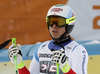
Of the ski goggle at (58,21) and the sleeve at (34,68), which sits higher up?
the ski goggle at (58,21)

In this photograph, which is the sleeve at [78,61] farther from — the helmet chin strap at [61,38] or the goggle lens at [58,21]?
the goggle lens at [58,21]

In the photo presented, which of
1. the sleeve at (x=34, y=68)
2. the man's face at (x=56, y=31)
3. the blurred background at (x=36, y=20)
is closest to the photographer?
the man's face at (x=56, y=31)

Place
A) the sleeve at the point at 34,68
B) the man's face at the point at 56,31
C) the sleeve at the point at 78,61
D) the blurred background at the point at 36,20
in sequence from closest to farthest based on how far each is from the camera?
the sleeve at the point at 78,61, the man's face at the point at 56,31, the sleeve at the point at 34,68, the blurred background at the point at 36,20

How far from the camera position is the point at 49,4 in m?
6.04

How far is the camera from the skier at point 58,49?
3168 mm

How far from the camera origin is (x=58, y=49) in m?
3.43

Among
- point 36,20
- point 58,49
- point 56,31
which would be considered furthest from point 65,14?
point 36,20

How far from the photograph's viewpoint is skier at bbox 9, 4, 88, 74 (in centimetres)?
317

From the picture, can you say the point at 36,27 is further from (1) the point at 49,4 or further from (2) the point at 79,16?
(2) the point at 79,16

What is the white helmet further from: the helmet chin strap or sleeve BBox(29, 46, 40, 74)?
sleeve BBox(29, 46, 40, 74)

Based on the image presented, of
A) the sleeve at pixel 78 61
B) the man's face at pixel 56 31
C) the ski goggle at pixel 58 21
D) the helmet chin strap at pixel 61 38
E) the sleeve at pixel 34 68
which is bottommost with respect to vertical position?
the sleeve at pixel 34 68

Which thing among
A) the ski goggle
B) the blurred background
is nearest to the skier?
the ski goggle

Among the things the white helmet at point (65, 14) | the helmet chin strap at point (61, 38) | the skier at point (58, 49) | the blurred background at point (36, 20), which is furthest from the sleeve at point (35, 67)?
the blurred background at point (36, 20)

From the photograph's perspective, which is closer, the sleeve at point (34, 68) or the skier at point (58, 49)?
the skier at point (58, 49)
